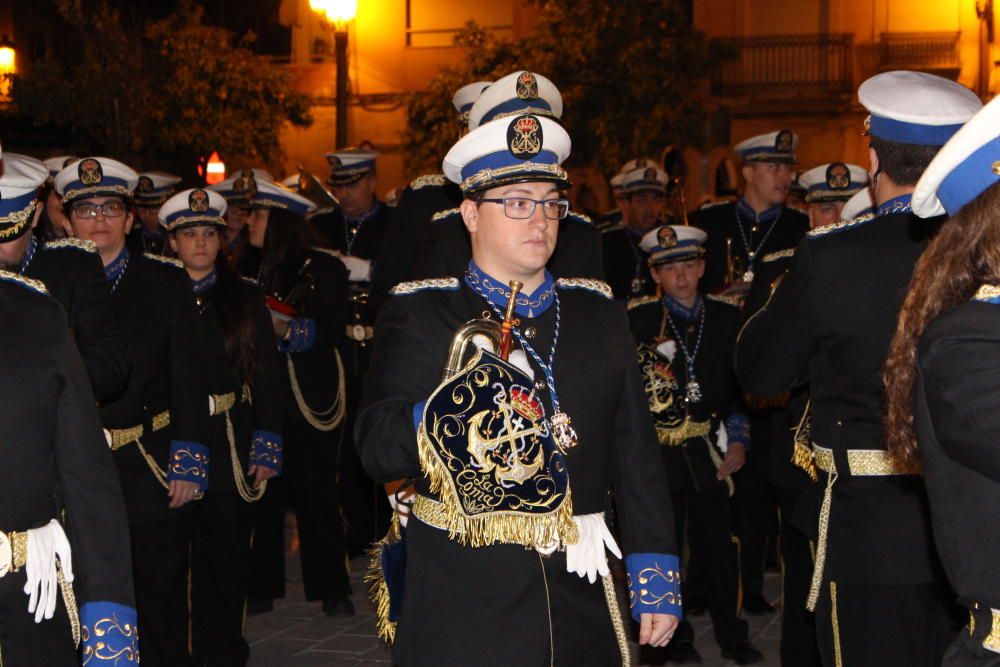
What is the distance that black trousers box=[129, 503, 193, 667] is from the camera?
269 inches

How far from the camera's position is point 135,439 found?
6.81m

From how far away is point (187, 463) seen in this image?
6.95 m

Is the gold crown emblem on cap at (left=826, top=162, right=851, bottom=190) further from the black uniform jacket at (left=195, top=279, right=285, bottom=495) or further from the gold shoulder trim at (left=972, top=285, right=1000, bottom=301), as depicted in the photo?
Answer: the gold shoulder trim at (left=972, top=285, right=1000, bottom=301)

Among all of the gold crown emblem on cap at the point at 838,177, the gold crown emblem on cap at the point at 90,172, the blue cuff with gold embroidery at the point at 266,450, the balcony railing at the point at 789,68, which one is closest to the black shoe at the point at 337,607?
the blue cuff with gold embroidery at the point at 266,450

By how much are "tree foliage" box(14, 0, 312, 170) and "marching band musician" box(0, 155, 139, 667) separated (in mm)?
18319

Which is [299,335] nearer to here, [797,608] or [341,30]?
[797,608]

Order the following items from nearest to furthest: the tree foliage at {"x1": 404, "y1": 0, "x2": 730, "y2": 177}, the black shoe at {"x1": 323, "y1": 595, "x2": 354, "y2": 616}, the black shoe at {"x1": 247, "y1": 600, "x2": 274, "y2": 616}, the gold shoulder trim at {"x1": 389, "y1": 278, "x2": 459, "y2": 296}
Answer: the gold shoulder trim at {"x1": 389, "y1": 278, "x2": 459, "y2": 296}, the black shoe at {"x1": 323, "y1": 595, "x2": 354, "y2": 616}, the black shoe at {"x1": 247, "y1": 600, "x2": 274, "y2": 616}, the tree foliage at {"x1": 404, "y1": 0, "x2": 730, "y2": 177}

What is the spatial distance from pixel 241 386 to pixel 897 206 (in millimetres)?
4370

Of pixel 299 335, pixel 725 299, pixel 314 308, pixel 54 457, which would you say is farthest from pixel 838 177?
pixel 54 457

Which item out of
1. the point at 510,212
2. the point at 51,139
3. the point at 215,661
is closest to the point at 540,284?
the point at 510,212

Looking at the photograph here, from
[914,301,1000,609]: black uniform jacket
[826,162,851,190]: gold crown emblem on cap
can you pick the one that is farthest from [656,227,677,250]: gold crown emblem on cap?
[914,301,1000,609]: black uniform jacket

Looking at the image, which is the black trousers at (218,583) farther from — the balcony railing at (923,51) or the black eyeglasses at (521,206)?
the balcony railing at (923,51)

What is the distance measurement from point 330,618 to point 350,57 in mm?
23171

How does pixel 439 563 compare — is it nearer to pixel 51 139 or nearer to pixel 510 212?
pixel 510 212
